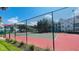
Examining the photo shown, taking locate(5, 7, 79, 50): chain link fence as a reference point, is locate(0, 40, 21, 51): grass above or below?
below

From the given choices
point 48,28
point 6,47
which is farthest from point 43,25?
point 6,47

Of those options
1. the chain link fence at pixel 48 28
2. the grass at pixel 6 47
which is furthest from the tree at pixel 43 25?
the grass at pixel 6 47

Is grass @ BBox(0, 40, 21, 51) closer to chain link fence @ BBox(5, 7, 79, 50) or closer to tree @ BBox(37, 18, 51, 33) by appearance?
chain link fence @ BBox(5, 7, 79, 50)

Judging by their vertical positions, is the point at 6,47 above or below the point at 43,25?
below

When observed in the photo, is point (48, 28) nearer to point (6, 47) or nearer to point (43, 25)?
point (43, 25)

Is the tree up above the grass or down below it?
above

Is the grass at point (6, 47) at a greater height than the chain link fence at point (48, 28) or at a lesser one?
lesser

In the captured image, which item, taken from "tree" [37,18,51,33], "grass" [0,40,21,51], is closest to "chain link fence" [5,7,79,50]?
"tree" [37,18,51,33]

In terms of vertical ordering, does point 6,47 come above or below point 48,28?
below

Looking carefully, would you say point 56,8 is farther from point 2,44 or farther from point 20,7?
point 2,44

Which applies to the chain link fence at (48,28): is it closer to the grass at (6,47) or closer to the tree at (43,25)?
the tree at (43,25)
